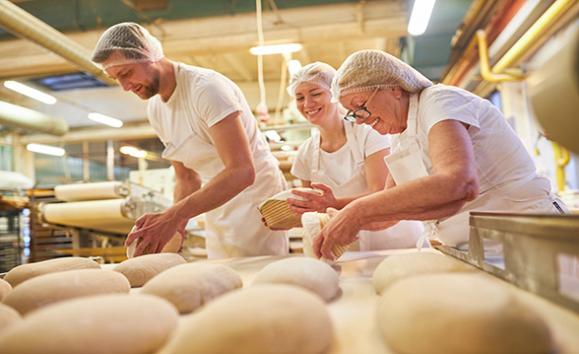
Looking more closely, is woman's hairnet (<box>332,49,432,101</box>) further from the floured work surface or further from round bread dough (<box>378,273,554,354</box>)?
round bread dough (<box>378,273,554,354</box>)

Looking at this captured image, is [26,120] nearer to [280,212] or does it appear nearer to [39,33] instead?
[39,33]

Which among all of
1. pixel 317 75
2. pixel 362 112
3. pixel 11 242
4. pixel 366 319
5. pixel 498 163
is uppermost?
pixel 317 75

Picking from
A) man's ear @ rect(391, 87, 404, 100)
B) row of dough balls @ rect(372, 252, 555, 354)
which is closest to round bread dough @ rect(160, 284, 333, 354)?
row of dough balls @ rect(372, 252, 555, 354)

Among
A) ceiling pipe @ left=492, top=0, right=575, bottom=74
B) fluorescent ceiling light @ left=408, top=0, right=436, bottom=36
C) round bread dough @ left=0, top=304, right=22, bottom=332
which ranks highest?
fluorescent ceiling light @ left=408, top=0, right=436, bottom=36

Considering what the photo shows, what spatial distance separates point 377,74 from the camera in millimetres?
1436

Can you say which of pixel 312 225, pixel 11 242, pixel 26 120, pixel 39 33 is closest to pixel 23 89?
pixel 26 120

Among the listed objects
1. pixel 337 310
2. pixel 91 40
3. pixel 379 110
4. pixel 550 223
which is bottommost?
pixel 337 310

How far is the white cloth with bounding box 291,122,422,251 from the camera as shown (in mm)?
2006

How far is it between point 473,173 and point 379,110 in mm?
441

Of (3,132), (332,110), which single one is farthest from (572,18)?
(3,132)

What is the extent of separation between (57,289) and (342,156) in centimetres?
140

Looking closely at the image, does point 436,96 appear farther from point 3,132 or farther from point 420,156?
point 3,132

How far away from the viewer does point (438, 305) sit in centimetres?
64

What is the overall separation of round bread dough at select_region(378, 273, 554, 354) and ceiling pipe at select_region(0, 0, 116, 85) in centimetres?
313
